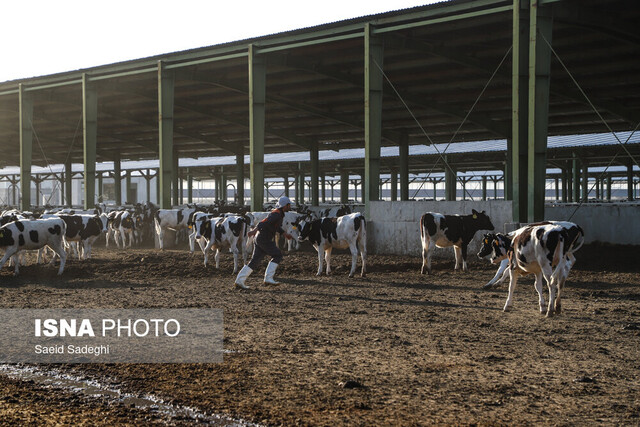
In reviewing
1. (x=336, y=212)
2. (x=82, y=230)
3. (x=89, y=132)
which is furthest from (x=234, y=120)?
(x=82, y=230)

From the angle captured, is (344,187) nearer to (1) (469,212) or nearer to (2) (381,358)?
(1) (469,212)

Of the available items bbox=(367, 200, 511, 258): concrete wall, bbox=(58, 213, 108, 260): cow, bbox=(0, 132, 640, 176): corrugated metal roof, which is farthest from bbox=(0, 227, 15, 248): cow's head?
bbox=(0, 132, 640, 176): corrugated metal roof

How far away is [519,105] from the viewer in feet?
57.9

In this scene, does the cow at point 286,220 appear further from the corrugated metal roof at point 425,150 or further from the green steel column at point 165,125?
the corrugated metal roof at point 425,150

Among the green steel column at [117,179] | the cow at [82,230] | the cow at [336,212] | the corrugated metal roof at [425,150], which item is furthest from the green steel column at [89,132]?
the green steel column at [117,179]

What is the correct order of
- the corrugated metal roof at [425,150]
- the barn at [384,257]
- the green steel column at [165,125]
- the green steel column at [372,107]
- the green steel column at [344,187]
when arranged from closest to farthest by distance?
the barn at [384,257] < the green steel column at [372,107] < the green steel column at [165,125] < the corrugated metal roof at [425,150] < the green steel column at [344,187]

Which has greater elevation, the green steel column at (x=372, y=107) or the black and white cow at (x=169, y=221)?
the green steel column at (x=372, y=107)

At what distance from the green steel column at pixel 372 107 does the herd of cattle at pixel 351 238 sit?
10.3ft

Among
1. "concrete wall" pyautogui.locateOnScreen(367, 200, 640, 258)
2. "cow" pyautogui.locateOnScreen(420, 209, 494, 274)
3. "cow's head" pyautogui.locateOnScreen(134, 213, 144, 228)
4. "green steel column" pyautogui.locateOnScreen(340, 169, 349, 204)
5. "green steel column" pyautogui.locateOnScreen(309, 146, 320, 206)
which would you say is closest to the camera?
"cow" pyautogui.locateOnScreen(420, 209, 494, 274)

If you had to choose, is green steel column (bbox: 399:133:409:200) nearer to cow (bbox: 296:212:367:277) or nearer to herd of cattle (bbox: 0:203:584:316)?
herd of cattle (bbox: 0:203:584:316)

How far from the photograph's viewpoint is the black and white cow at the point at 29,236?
620 inches

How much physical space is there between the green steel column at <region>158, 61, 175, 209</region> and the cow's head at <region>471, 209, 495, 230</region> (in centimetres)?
1462

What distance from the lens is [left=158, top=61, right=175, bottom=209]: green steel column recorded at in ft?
90.0

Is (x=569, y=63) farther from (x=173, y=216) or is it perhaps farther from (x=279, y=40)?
(x=173, y=216)
